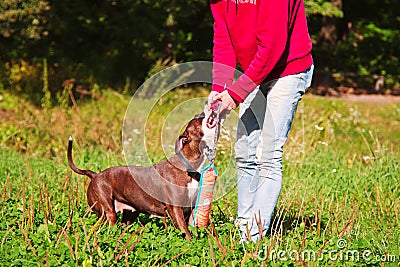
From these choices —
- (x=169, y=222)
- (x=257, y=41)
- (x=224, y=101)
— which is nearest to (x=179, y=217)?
(x=169, y=222)

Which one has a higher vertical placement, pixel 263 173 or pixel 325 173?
pixel 263 173

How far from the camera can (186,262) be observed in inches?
155

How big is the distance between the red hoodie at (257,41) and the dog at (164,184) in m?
0.40

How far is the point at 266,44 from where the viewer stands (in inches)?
157

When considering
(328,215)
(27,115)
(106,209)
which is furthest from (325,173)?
(27,115)

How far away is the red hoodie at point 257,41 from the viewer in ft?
13.0

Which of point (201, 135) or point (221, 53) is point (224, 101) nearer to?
point (201, 135)

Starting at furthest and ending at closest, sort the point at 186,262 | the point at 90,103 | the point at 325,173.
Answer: the point at 90,103, the point at 325,173, the point at 186,262

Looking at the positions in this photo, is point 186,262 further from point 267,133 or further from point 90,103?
point 90,103

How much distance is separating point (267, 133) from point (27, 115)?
5408mm

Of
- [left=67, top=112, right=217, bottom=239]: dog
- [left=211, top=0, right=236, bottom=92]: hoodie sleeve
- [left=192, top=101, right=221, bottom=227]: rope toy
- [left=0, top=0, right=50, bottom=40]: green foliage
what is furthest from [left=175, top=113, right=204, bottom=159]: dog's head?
[left=0, top=0, right=50, bottom=40]: green foliage

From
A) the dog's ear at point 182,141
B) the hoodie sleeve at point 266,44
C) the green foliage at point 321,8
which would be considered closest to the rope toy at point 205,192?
the dog's ear at point 182,141

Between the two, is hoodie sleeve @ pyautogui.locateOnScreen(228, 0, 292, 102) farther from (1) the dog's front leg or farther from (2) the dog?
(1) the dog's front leg

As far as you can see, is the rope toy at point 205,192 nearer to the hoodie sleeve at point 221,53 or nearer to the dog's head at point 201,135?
the dog's head at point 201,135
